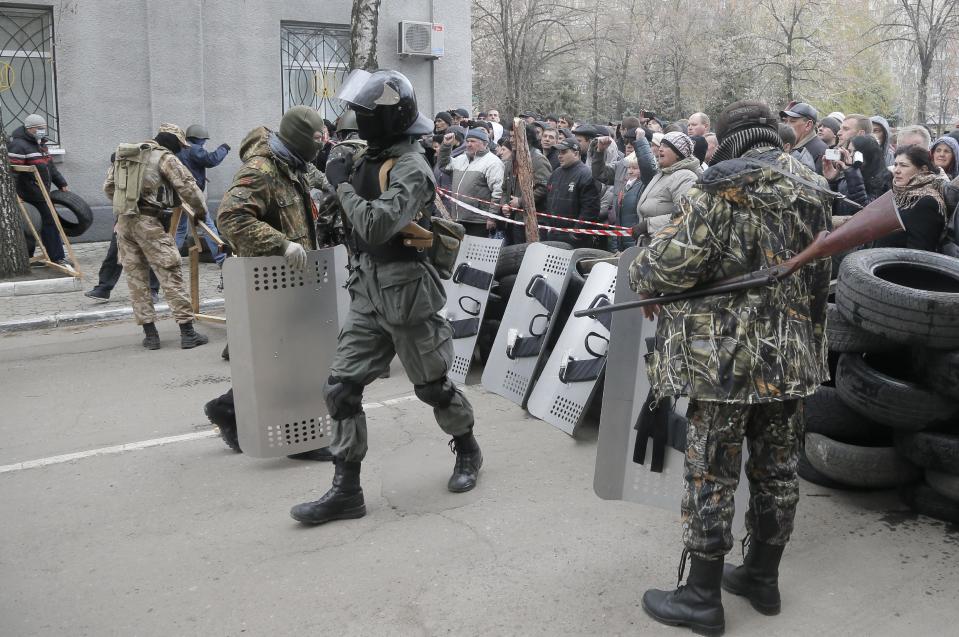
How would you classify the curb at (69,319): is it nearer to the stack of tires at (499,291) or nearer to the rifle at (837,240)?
the stack of tires at (499,291)

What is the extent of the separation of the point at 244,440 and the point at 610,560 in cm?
204

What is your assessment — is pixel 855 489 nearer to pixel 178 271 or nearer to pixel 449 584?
pixel 449 584

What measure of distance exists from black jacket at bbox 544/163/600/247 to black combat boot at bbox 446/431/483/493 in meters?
4.42

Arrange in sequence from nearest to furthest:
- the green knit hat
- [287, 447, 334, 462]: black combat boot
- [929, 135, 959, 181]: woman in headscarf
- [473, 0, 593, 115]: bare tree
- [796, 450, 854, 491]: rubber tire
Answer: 1. [796, 450, 854, 491]: rubber tire
2. the green knit hat
3. [287, 447, 334, 462]: black combat boot
4. [929, 135, 959, 181]: woman in headscarf
5. [473, 0, 593, 115]: bare tree

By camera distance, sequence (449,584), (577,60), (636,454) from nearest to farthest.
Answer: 1. (449,584)
2. (636,454)
3. (577,60)

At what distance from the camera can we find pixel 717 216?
3.10 meters

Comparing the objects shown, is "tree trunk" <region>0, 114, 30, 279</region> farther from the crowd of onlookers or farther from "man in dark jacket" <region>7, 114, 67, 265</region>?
the crowd of onlookers

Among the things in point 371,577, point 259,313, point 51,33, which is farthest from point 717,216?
point 51,33

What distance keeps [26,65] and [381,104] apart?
39.2 feet

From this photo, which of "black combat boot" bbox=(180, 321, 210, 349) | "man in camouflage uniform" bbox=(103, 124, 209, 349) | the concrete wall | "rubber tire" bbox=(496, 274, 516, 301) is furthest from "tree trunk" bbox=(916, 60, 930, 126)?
"black combat boot" bbox=(180, 321, 210, 349)

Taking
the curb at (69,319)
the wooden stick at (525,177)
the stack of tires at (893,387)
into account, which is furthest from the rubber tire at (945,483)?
the curb at (69,319)

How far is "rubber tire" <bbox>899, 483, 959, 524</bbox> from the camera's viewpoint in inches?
165

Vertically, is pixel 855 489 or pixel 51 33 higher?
pixel 51 33

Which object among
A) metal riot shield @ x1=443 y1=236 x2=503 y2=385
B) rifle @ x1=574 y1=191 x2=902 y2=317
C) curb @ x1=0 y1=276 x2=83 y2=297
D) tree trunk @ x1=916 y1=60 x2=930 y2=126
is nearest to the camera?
rifle @ x1=574 y1=191 x2=902 y2=317
